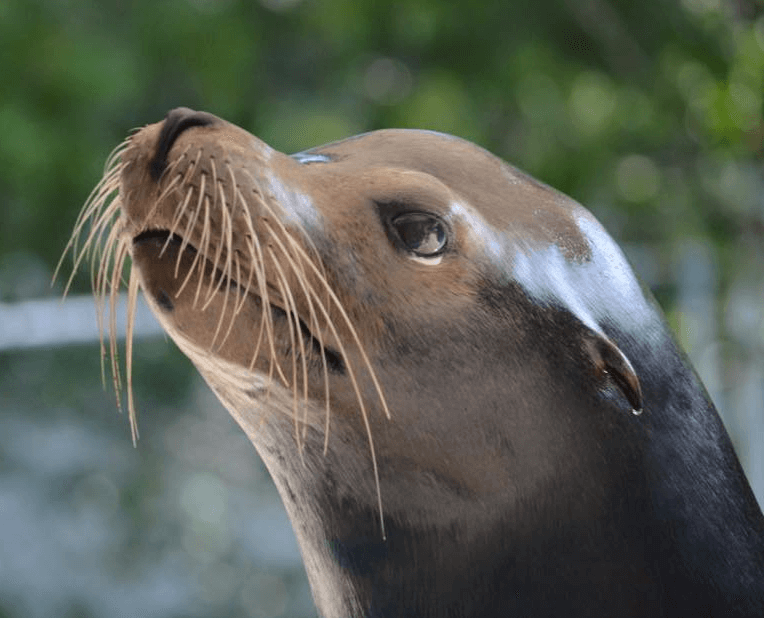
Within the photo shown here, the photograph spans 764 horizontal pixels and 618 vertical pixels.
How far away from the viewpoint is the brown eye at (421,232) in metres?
1.58

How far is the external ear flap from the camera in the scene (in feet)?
5.20

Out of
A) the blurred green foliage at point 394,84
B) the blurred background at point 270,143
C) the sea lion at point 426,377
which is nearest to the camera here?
the sea lion at point 426,377

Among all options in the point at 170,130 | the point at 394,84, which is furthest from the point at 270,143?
the point at 170,130

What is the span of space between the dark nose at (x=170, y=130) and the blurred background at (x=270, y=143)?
2416 millimetres

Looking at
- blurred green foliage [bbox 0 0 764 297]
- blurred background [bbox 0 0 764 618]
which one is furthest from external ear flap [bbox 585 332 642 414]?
blurred green foliage [bbox 0 0 764 297]

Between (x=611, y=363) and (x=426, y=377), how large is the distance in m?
0.21

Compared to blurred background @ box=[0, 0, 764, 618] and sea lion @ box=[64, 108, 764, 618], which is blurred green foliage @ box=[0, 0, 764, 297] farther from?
sea lion @ box=[64, 108, 764, 618]

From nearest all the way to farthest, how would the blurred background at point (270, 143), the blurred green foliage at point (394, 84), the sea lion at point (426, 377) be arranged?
the sea lion at point (426, 377)
the blurred background at point (270, 143)
the blurred green foliage at point (394, 84)

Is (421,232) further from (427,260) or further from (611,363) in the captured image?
(611,363)

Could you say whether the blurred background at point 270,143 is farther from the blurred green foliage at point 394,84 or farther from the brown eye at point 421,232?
the brown eye at point 421,232

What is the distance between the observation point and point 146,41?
5.07 m

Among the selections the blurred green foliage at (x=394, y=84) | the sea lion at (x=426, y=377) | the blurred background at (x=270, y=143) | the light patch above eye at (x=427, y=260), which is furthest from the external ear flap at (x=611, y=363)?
the blurred green foliage at (x=394, y=84)

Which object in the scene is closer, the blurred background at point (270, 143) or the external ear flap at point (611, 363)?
the external ear flap at point (611, 363)

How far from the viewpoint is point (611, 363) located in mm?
1587
